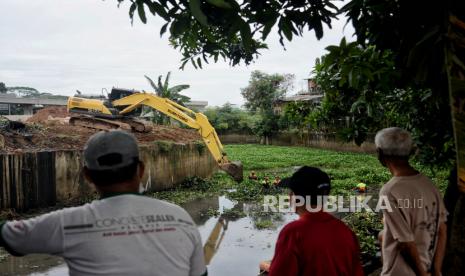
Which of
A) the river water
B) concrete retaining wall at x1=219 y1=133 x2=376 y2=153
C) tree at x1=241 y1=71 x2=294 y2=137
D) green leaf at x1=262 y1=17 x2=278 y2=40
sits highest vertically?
tree at x1=241 y1=71 x2=294 y2=137

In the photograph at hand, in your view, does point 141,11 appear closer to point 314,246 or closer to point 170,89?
point 314,246

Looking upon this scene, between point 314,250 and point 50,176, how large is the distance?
31.1 ft

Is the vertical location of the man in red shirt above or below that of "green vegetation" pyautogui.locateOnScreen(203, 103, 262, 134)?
below

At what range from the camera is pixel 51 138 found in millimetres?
11930

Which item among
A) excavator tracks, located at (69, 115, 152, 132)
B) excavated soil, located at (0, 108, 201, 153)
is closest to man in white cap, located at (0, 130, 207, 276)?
excavated soil, located at (0, 108, 201, 153)

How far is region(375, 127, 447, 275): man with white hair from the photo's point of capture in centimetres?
243

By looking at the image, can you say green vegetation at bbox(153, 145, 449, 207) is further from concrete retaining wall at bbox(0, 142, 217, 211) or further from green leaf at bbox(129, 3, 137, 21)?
green leaf at bbox(129, 3, 137, 21)

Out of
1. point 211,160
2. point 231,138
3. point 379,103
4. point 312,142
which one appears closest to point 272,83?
point 231,138

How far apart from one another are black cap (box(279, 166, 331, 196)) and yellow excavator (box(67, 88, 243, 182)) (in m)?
10.3

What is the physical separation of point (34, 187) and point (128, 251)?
9.36 m

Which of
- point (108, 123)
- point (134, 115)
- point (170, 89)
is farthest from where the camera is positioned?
point (170, 89)

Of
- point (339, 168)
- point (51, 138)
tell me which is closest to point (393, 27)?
point (51, 138)

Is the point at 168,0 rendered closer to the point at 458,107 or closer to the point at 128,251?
the point at 128,251

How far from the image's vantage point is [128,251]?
154 cm
